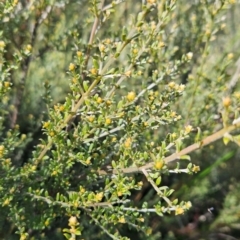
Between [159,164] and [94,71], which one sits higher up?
[94,71]

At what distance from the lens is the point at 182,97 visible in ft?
6.98

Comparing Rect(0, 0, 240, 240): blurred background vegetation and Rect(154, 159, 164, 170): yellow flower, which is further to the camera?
Rect(0, 0, 240, 240): blurred background vegetation

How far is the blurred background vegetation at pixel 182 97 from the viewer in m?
1.79

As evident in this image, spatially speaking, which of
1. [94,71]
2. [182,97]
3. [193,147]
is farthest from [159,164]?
[182,97]

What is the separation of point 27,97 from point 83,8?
89cm

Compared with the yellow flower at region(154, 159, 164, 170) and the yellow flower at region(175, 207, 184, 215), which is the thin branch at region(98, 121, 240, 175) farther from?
the yellow flower at region(175, 207, 184, 215)

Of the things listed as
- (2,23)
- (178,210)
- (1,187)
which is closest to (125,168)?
(178,210)

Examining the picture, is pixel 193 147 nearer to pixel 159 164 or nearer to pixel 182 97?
pixel 159 164

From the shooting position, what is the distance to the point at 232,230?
7.82 feet

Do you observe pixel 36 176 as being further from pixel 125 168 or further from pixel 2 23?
pixel 2 23

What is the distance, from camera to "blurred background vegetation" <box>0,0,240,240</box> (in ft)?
5.86

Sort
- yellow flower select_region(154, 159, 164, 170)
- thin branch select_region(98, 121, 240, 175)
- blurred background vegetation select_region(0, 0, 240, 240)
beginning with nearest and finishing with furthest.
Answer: thin branch select_region(98, 121, 240, 175)
yellow flower select_region(154, 159, 164, 170)
blurred background vegetation select_region(0, 0, 240, 240)

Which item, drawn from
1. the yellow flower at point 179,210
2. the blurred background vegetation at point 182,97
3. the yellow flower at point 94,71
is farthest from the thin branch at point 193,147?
the blurred background vegetation at point 182,97

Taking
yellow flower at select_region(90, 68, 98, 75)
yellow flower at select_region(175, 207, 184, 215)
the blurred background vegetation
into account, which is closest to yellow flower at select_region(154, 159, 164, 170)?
yellow flower at select_region(175, 207, 184, 215)
